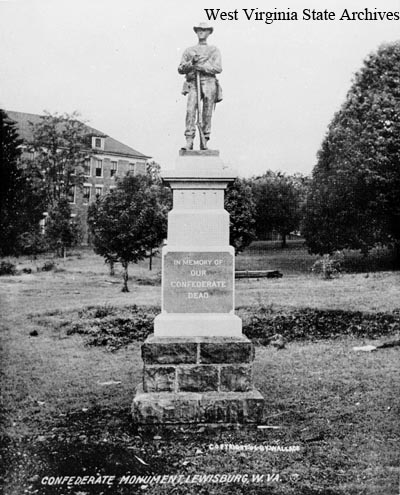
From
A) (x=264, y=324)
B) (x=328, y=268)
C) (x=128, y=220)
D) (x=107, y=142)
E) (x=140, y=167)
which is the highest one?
(x=107, y=142)

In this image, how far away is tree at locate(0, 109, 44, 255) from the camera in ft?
36.2

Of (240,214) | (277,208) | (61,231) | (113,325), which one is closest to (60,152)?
(61,231)

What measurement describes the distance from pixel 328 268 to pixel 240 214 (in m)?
3.92

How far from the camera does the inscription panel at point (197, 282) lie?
6.03 m

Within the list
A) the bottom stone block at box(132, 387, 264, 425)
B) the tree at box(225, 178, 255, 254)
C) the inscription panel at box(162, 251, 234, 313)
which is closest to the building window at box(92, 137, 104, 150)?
the tree at box(225, 178, 255, 254)

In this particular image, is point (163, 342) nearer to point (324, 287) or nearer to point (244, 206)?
point (324, 287)

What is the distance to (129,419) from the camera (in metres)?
5.71

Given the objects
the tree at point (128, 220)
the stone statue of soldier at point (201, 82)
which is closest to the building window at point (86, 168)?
the tree at point (128, 220)

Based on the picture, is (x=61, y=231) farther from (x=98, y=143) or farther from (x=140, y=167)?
(x=98, y=143)

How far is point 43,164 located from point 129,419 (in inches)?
821

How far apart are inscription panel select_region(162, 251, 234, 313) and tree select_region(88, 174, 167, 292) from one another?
25.4ft

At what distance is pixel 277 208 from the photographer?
20.7 m

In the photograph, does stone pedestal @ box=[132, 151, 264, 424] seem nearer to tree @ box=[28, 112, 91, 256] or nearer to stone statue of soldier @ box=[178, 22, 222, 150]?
stone statue of soldier @ box=[178, 22, 222, 150]

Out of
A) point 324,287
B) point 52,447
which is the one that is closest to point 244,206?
point 324,287
